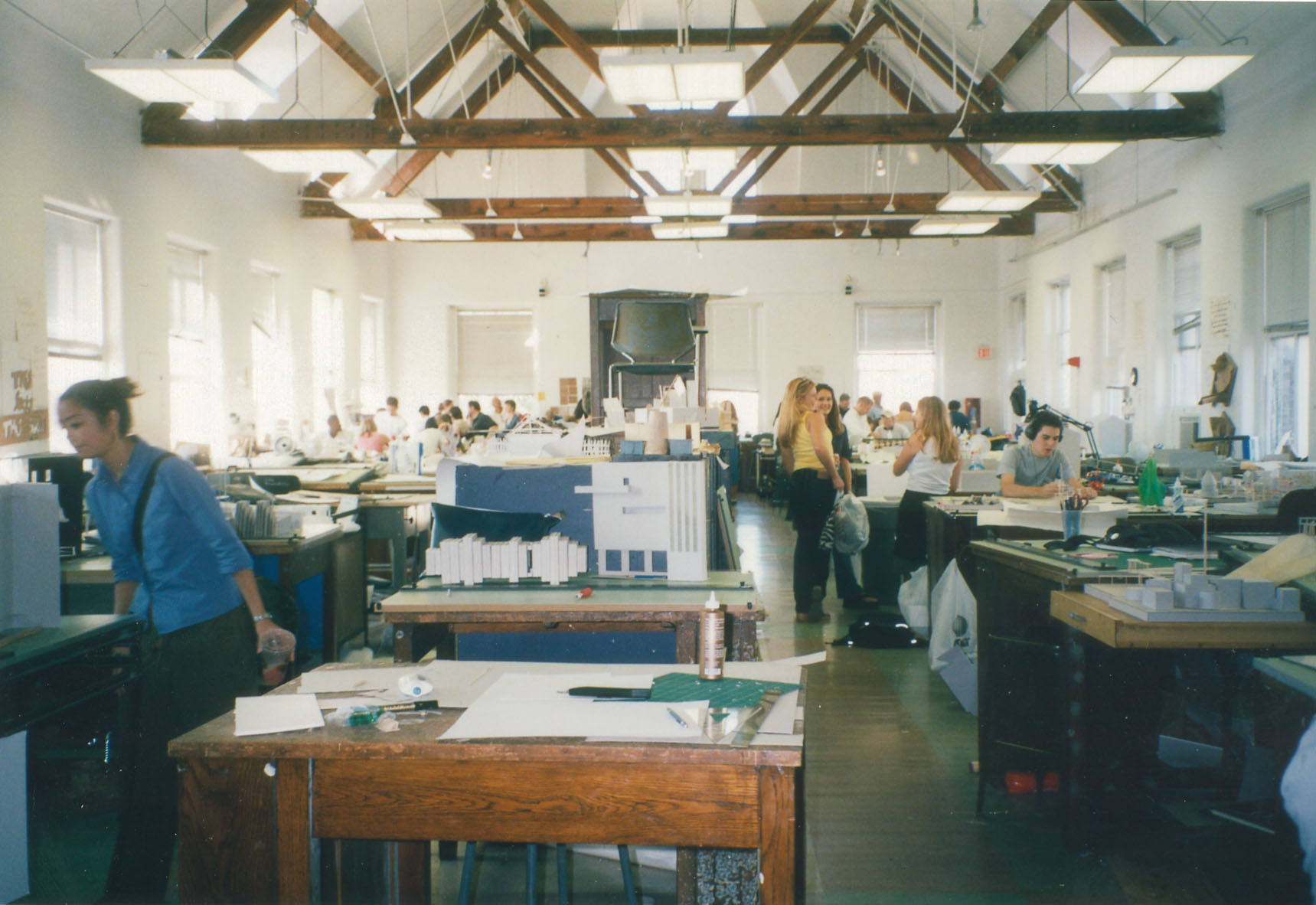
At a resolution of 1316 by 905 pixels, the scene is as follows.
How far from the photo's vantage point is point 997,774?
3.16m

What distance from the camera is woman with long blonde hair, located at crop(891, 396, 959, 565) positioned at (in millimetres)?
5293

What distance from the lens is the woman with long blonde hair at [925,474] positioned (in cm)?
529

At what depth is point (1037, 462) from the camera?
4.61 m

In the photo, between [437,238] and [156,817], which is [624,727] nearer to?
[156,817]

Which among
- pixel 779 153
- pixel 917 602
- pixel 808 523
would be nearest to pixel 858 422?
pixel 779 153

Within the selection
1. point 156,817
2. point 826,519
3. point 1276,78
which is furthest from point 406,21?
point 156,817

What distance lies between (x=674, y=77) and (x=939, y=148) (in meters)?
5.72

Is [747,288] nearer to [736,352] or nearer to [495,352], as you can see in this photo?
[736,352]

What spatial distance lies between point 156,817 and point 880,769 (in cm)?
246

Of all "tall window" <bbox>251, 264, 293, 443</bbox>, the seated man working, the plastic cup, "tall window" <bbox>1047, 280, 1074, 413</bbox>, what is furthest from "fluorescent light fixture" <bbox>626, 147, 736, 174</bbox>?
the plastic cup

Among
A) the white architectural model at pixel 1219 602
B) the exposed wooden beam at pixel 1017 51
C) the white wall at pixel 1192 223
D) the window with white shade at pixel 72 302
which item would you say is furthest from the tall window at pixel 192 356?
the white wall at pixel 1192 223

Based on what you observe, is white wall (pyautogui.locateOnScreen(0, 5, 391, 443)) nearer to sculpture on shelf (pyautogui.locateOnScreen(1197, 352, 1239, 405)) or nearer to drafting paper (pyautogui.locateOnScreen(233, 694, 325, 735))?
drafting paper (pyautogui.locateOnScreen(233, 694, 325, 735))

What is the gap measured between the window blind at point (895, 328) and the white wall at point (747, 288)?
0.65ft

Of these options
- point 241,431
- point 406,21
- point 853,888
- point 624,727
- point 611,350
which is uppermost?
point 406,21
